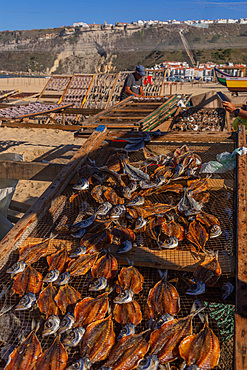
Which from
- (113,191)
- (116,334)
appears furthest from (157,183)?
(116,334)

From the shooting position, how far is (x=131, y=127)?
14.5 feet

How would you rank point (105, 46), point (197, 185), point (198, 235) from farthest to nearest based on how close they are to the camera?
point (105, 46) < point (197, 185) < point (198, 235)

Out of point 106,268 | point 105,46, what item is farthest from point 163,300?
point 105,46

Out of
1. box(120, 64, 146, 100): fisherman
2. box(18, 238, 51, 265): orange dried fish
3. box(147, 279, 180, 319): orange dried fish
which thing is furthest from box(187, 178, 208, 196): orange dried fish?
box(120, 64, 146, 100): fisherman

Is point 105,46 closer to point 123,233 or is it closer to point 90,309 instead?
point 123,233

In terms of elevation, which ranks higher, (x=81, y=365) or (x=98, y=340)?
(x=98, y=340)

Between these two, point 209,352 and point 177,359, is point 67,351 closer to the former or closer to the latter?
point 177,359

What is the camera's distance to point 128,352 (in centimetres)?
154

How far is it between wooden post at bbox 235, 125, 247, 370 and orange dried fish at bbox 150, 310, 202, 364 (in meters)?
0.29

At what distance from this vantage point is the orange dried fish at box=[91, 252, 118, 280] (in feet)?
6.58

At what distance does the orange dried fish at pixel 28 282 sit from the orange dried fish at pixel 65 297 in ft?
Result: 0.57

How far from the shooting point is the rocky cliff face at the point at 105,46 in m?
96.3

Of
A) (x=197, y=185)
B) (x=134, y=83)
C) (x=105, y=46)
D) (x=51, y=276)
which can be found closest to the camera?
(x=51, y=276)

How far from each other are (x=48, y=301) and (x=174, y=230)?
1099 mm
